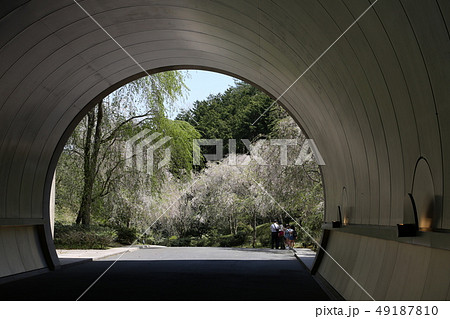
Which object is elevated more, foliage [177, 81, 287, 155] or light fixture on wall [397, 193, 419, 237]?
foliage [177, 81, 287, 155]

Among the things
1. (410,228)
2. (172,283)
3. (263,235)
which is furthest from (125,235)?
(410,228)

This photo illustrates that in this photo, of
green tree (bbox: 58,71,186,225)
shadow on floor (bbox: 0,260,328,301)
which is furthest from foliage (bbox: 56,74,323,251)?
shadow on floor (bbox: 0,260,328,301)

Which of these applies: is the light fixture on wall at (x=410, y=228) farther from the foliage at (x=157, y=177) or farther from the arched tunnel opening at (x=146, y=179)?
the foliage at (x=157, y=177)

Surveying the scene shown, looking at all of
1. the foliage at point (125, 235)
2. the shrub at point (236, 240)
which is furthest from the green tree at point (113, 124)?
the shrub at point (236, 240)

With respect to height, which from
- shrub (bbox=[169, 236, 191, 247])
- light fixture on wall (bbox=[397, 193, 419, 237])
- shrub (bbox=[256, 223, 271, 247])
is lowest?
shrub (bbox=[169, 236, 191, 247])

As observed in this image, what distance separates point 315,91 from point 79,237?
1711cm

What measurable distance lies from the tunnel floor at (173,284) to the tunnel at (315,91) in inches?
27.4

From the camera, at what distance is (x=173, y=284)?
1151 cm

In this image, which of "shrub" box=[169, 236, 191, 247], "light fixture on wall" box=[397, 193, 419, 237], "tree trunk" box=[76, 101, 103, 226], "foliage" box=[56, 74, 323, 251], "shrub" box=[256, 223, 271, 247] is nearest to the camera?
"light fixture on wall" box=[397, 193, 419, 237]

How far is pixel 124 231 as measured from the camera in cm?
3034

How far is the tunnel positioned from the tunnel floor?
69cm

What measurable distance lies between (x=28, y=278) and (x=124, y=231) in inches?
687

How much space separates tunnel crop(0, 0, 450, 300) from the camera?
5.33 metres

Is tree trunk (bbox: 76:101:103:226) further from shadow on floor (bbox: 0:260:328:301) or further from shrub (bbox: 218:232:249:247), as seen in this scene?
shrub (bbox: 218:232:249:247)
